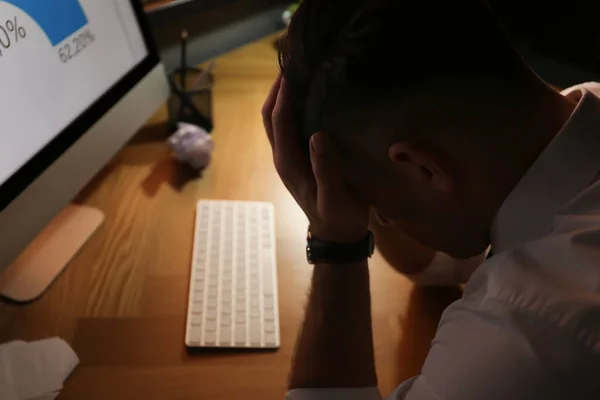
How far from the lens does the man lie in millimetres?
569

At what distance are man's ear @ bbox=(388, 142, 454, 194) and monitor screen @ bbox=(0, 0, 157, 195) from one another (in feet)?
1.53

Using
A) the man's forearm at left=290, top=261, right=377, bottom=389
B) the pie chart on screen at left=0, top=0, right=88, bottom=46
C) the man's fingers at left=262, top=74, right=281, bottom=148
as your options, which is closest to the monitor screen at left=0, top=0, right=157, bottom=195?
Result: the pie chart on screen at left=0, top=0, right=88, bottom=46

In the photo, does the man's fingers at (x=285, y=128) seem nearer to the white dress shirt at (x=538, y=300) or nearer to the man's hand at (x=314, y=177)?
the man's hand at (x=314, y=177)

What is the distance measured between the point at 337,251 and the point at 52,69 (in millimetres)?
454

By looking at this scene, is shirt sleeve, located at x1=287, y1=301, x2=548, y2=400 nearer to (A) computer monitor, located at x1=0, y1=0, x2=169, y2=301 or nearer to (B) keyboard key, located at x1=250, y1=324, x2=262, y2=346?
(B) keyboard key, located at x1=250, y1=324, x2=262, y2=346

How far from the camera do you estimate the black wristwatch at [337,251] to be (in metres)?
0.85

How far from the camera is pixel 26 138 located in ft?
2.68

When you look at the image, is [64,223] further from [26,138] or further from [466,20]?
[466,20]

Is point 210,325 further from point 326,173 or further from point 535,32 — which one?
point 535,32

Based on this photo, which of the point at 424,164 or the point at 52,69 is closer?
the point at 424,164

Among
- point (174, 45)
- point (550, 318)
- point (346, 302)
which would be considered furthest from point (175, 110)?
point (550, 318)

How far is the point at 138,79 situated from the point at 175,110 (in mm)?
190

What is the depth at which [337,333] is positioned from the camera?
2.70ft

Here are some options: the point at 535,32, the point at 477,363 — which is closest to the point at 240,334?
the point at 477,363
